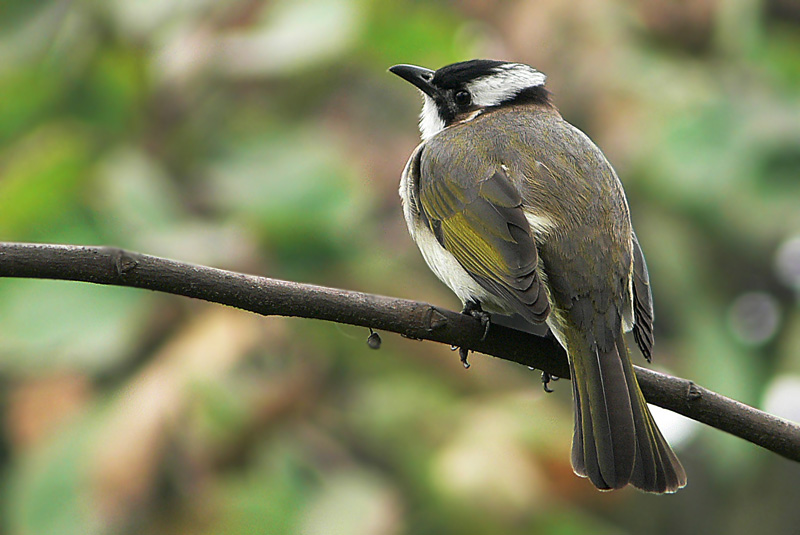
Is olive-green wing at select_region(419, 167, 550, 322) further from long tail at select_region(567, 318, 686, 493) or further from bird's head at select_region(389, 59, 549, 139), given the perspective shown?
bird's head at select_region(389, 59, 549, 139)

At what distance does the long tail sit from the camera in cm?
258

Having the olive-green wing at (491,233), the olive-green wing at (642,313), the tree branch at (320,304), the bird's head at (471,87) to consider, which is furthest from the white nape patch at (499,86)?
the tree branch at (320,304)

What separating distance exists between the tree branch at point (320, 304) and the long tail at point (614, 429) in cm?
8

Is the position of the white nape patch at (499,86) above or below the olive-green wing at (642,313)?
above

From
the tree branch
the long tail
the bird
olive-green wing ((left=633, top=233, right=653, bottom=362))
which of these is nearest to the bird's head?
the bird

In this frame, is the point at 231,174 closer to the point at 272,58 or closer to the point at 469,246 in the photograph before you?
the point at 272,58

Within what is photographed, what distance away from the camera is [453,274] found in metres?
3.11

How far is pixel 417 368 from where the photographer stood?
4312 millimetres

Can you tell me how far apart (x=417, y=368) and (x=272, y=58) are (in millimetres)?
1538

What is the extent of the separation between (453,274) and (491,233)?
7.8 inches

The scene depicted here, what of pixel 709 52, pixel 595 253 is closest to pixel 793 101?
pixel 709 52

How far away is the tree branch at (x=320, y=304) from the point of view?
208cm

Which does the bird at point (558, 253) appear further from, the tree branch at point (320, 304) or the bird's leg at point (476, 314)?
the tree branch at point (320, 304)

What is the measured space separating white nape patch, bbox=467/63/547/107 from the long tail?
1318 mm
